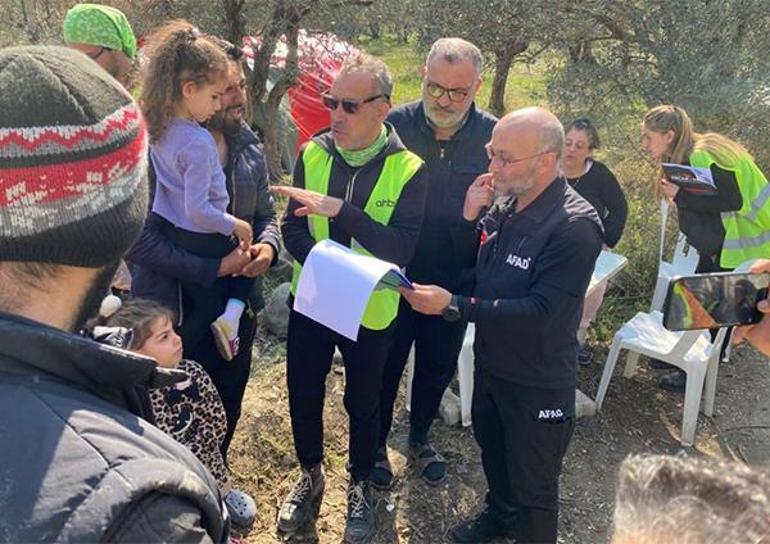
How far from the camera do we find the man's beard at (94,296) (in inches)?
38.9

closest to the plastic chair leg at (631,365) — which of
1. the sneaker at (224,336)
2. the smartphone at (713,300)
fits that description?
the smartphone at (713,300)

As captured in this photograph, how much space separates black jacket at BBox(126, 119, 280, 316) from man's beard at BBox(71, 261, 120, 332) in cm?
157

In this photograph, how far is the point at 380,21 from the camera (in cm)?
640

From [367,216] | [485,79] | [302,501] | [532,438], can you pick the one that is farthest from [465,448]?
[485,79]

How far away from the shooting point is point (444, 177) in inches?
123

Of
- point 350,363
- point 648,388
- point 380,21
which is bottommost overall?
point 648,388

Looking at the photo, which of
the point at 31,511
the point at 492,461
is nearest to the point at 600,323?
the point at 492,461

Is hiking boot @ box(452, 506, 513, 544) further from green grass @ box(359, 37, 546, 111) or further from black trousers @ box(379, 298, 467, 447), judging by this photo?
green grass @ box(359, 37, 546, 111)

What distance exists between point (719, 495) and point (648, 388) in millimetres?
3996

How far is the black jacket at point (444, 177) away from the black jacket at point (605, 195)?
1484 mm

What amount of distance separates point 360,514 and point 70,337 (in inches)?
95.1

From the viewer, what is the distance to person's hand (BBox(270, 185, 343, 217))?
2.60 meters

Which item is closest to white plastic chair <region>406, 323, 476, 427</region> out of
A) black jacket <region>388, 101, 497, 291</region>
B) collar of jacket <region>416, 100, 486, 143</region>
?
black jacket <region>388, 101, 497, 291</region>

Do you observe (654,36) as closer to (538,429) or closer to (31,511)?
(538,429)
